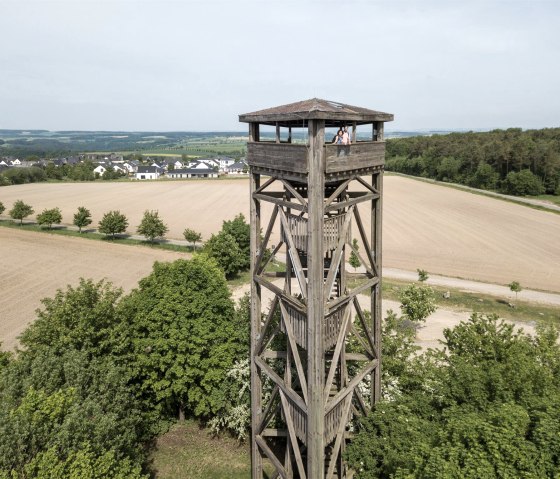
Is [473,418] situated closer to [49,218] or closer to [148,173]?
[49,218]

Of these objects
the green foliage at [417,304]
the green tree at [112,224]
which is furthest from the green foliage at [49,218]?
the green foliage at [417,304]

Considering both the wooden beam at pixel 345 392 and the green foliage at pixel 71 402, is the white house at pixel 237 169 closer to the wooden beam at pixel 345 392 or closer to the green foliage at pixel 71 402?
Answer: the green foliage at pixel 71 402

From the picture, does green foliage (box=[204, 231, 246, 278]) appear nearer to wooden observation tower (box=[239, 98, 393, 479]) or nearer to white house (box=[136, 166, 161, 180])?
wooden observation tower (box=[239, 98, 393, 479])

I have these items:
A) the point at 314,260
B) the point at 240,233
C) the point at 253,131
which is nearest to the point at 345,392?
the point at 314,260

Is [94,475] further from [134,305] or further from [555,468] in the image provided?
[555,468]

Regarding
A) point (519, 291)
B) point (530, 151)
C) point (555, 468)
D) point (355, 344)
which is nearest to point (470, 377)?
point (555, 468)

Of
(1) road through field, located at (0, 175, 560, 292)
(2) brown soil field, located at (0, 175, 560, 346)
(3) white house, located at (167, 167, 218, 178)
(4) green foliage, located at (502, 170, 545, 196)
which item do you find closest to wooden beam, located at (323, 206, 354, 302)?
(2) brown soil field, located at (0, 175, 560, 346)
